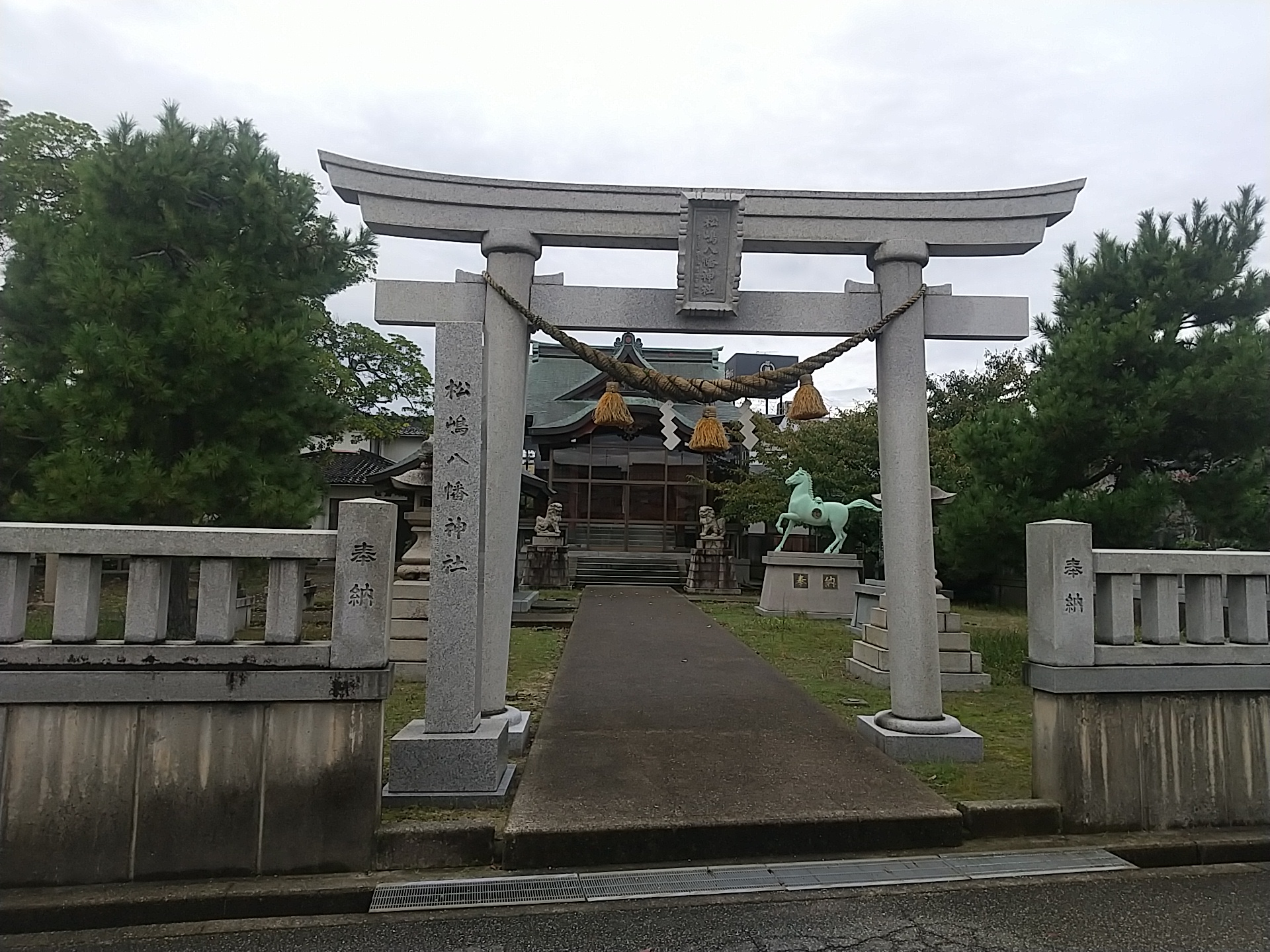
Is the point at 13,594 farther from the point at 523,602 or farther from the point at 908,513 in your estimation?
the point at 523,602

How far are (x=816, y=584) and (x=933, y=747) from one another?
32.3 feet

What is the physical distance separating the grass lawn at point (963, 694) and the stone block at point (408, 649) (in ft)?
13.5

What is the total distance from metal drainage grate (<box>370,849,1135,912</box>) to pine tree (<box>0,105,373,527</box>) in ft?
19.3

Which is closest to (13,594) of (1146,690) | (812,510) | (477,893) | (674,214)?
(477,893)

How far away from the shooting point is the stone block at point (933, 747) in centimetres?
502

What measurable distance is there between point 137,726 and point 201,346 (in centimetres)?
528

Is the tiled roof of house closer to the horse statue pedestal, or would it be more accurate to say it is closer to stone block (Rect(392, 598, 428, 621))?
the horse statue pedestal

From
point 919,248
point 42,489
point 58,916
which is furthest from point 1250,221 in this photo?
point 42,489

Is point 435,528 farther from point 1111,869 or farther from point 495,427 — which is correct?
point 1111,869

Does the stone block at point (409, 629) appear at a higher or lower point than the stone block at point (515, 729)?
higher

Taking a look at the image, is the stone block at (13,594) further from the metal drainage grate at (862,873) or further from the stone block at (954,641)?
the stone block at (954,641)

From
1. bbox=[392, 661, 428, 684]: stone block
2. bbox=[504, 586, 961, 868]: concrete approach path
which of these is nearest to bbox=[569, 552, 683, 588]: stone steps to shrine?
bbox=[392, 661, 428, 684]: stone block

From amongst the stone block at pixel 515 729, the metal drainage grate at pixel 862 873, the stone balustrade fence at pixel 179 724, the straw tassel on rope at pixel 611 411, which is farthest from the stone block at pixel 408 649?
the metal drainage grate at pixel 862 873

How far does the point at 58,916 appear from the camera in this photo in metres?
3.16
